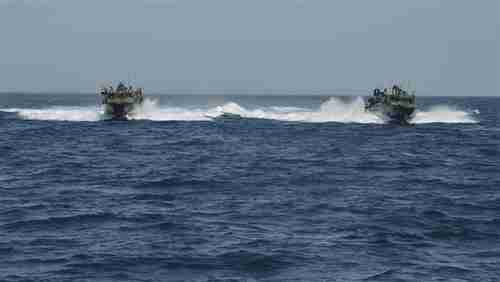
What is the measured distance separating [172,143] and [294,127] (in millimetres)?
19912

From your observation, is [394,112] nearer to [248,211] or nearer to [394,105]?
[394,105]

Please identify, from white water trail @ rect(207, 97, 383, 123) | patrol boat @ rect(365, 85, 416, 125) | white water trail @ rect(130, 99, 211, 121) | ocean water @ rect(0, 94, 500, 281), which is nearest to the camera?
ocean water @ rect(0, 94, 500, 281)

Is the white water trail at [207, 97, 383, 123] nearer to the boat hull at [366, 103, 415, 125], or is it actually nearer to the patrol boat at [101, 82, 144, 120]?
the boat hull at [366, 103, 415, 125]

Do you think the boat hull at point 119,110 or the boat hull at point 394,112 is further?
the boat hull at point 119,110

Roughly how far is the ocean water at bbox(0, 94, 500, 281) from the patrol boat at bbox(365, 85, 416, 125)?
16.6 m

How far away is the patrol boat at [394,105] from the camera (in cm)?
6319

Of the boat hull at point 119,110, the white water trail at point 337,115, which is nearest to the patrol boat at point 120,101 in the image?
the boat hull at point 119,110

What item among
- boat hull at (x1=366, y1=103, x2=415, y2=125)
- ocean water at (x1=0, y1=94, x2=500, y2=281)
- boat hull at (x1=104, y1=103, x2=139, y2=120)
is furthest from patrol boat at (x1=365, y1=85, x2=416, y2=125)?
boat hull at (x1=104, y1=103, x2=139, y2=120)

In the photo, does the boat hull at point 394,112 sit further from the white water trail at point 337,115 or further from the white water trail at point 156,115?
the white water trail at point 156,115

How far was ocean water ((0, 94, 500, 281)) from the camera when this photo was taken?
16031 millimetres

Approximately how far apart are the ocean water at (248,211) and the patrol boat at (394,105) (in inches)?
654

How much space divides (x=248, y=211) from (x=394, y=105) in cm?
4330

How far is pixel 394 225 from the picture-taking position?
20.5 meters

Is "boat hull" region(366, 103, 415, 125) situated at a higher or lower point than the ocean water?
higher
